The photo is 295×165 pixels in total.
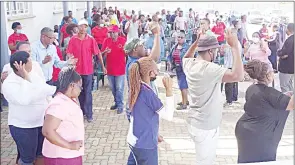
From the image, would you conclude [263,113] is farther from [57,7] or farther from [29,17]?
[57,7]

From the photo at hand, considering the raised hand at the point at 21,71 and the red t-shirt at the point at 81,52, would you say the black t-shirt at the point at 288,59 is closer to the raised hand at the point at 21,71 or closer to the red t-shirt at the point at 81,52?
the red t-shirt at the point at 81,52

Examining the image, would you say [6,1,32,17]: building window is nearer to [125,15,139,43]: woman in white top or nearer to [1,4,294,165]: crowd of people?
[125,15,139,43]: woman in white top

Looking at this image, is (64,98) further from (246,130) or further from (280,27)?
(280,27)

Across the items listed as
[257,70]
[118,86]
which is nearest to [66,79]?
[257,70]

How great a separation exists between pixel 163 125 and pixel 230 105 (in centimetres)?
178

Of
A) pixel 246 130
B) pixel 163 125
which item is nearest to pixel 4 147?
pixel 163 125

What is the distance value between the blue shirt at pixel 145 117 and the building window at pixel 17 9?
707 centimetres

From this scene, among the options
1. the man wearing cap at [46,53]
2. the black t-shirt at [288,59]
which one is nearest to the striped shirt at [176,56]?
the black t-shirt at [288,59]

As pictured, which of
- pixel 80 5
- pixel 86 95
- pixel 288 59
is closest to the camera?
pixel 86 95

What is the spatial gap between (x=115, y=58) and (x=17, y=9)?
4.75 m

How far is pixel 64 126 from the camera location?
9.55 ft

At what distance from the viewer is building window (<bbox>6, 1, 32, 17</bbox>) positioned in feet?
30.8

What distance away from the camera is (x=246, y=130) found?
10.5 ft

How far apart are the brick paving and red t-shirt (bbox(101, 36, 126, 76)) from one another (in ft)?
2.56
